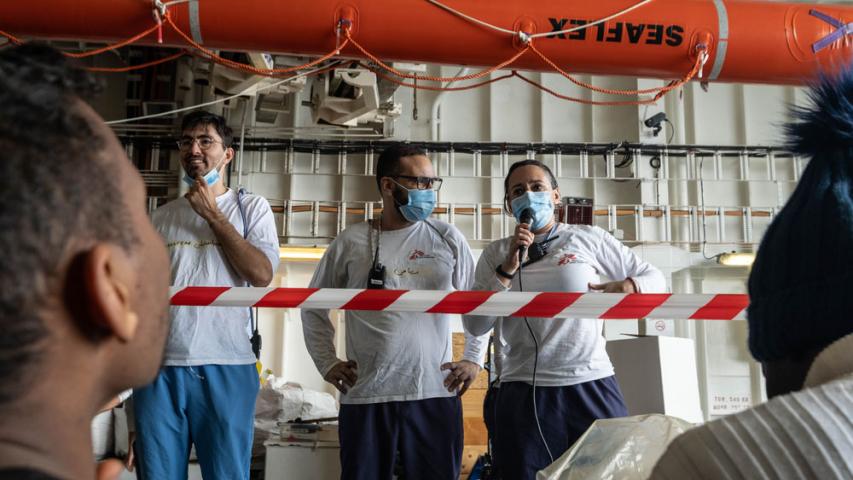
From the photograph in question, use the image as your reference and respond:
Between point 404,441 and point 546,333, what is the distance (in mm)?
659

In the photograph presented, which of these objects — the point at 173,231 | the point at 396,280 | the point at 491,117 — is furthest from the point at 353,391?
the point at 491,117

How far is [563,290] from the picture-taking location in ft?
9.47

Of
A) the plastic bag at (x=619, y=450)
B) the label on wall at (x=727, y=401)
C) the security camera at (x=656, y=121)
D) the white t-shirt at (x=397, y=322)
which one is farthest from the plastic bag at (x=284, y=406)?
the security camera at (x=656, y=121)

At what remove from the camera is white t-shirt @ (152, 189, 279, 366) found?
272 centimetres

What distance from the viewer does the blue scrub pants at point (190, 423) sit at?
8.69ft

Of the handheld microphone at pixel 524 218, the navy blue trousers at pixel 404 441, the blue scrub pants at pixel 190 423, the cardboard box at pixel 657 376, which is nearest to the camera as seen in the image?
the blue scrub pants at pixel 190 423

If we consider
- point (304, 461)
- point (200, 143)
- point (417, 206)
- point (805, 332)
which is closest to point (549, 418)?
point (417, 206)

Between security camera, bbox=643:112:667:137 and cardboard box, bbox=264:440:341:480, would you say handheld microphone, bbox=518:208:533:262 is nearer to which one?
cardboard box, bbox=264:440:341:480

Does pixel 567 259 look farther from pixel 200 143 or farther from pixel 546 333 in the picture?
pixel 200 143

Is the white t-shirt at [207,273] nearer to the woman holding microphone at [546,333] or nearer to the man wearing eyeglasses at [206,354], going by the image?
the man wearing eyeglasses at [206,354]

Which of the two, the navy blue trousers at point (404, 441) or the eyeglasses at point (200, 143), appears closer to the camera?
the navy blue trousers at point (404, 441)

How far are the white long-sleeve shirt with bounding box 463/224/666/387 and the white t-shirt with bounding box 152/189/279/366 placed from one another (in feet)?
2.98

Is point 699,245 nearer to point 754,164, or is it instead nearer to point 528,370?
point 754,164

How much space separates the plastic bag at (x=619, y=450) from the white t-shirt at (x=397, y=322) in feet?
2.89
